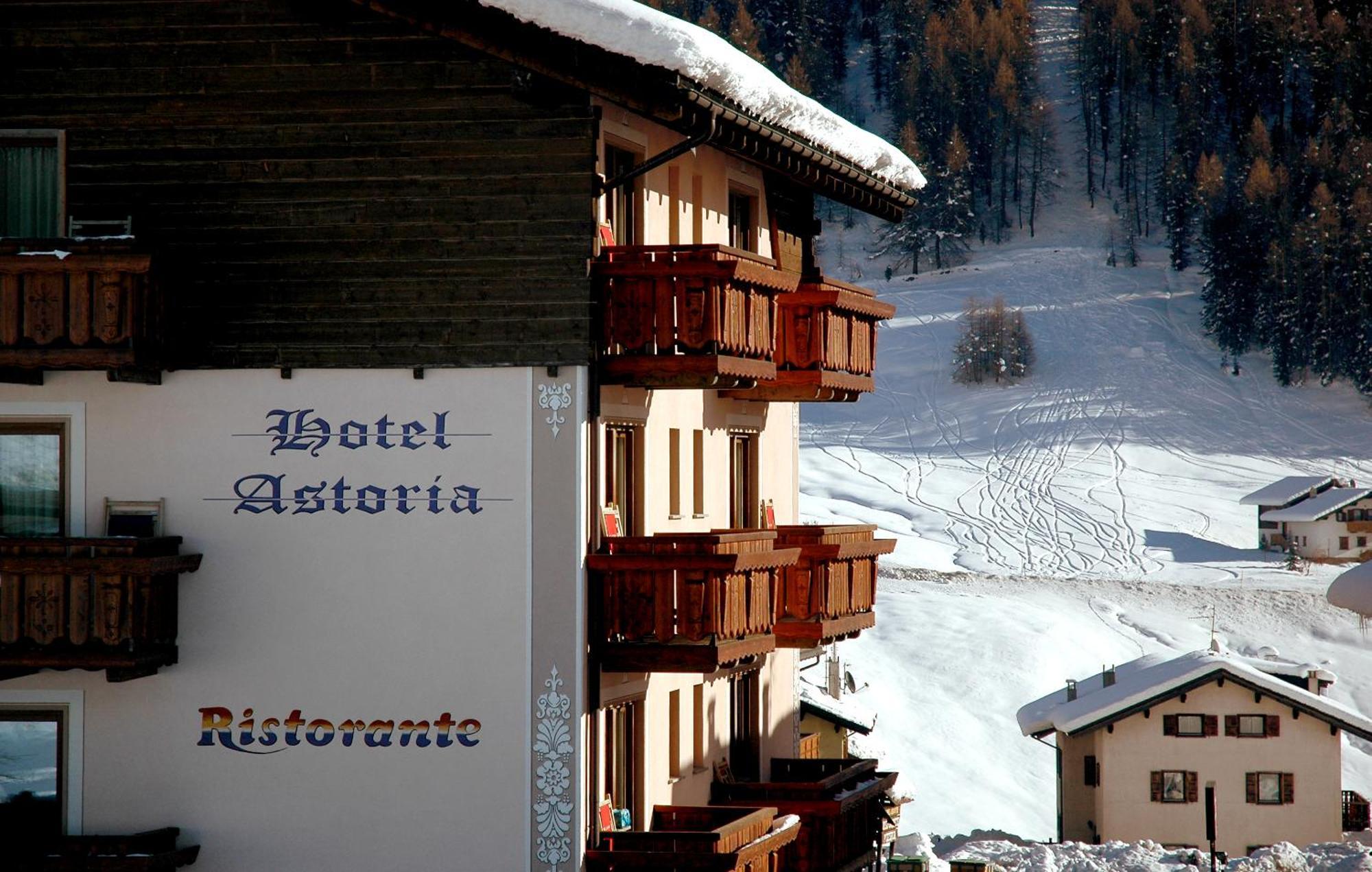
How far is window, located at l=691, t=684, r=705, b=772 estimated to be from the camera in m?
20.3

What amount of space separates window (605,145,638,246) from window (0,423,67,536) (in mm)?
5458

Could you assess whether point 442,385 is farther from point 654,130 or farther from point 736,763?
point 736,763

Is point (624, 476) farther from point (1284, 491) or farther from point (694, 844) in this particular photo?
point (1284, 491)

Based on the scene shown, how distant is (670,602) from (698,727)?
449cm

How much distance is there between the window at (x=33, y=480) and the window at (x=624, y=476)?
5024 mm

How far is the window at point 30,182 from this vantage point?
680 inches

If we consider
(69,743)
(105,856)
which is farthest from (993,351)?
(105,856)

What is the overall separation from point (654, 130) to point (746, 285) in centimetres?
236

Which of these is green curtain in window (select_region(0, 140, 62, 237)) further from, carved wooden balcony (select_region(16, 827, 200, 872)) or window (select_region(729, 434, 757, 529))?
window (select_region(729, 434, 757, 529))

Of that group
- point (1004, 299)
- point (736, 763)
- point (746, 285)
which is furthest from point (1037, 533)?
point (746, 285)

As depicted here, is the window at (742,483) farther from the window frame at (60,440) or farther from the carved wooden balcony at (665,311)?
the window frame at (60,440)

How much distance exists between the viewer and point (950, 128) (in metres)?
163

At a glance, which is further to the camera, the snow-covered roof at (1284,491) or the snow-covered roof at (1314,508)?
the snow-covered roof at (1284,491)

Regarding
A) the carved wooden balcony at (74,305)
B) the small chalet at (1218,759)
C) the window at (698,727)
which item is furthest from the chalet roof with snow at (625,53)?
the small chalet at (1218,759)
